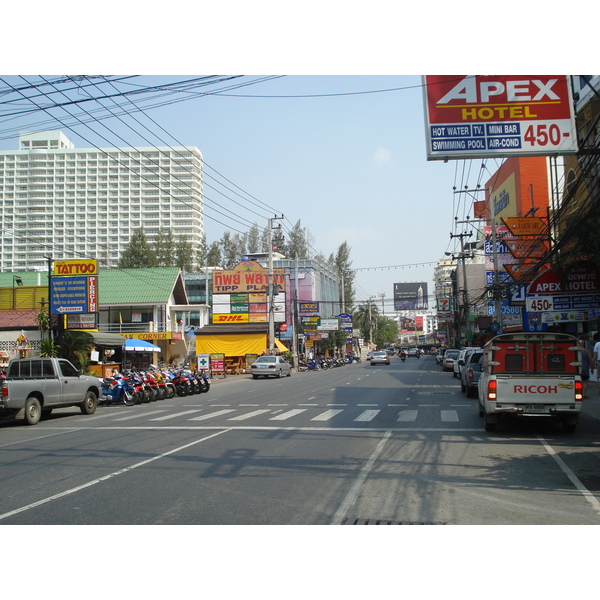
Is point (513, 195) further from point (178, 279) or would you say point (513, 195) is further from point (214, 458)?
point (214, 458)

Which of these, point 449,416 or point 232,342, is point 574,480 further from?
point 232,342

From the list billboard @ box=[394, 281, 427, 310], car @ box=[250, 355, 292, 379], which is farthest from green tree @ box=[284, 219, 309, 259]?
car @ box=[250, 355, 292, 379]

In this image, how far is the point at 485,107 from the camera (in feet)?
41.1

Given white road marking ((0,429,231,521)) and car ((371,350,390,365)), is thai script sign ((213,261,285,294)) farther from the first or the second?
white road marking ((0,429,231,521))

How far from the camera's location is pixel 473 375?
22641 mm

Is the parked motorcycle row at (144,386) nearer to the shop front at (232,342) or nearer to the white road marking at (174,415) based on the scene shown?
the white road marking at (174,415)

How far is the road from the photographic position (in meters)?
7.04

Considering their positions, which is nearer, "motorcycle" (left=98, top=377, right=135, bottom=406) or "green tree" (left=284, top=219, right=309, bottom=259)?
"motorcycle" (left=98, top=377, right=135, bottom=406)

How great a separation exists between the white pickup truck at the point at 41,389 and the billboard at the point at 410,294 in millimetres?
60172

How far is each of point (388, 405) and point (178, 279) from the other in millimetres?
33479

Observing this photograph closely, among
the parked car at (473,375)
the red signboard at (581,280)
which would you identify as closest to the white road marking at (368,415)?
the parked car at (473,375)

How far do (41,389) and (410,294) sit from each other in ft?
223

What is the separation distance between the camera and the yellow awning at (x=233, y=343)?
173ft

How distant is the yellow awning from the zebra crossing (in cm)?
3130
